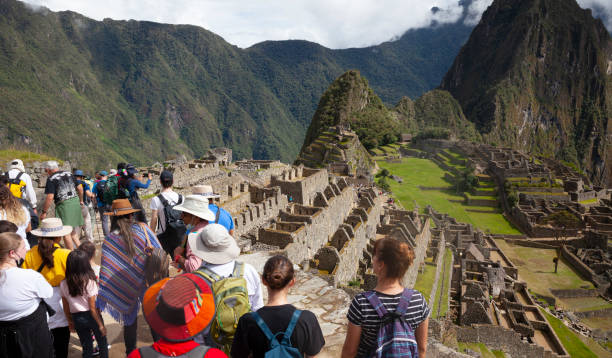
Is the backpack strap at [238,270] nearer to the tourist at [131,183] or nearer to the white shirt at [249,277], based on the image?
the white shirt at [249,277]

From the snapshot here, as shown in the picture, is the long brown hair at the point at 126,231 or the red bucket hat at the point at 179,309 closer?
the red bucket hat at the point at 179,309

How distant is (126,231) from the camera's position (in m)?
4.26

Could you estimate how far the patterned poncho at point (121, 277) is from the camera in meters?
4.15

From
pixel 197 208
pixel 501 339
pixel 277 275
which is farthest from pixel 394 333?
pixel 501 339

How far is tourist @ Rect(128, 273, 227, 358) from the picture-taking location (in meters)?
2.68

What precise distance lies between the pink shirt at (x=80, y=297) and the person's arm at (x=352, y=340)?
2735mm

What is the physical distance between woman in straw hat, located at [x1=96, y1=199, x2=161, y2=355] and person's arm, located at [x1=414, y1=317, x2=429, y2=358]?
296 centimetres

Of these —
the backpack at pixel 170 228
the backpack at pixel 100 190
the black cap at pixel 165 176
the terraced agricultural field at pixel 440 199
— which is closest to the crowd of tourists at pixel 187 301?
the backpack at pixel 170 228

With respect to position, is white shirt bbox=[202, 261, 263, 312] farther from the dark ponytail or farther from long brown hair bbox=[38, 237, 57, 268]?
long brown hair bbox=[38, 237, 57, 268]

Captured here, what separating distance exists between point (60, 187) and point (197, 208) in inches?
132

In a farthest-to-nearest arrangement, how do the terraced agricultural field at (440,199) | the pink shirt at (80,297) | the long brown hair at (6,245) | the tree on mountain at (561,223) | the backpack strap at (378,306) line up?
the terraced agricultural field at (440,199) → the tree on mountain at (561,223) → the pink shirt at (80,297) → the long brown hair at (6,245) → the backpack strap at (378,306)

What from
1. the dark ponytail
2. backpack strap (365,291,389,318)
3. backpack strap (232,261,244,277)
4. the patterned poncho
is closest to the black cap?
the patterned poncho

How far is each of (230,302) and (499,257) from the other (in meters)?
34.4

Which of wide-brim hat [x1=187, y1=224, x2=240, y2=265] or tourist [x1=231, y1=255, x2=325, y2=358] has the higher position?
wide-brim hat [x1=187, y1=224, x2=240, y2=265]
